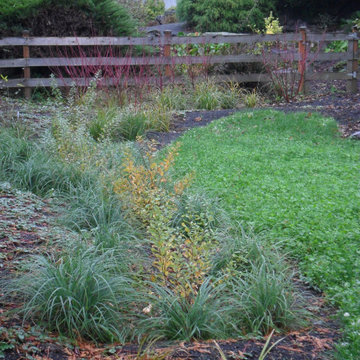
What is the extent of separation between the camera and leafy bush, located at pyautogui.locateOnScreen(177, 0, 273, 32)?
19.8 metres

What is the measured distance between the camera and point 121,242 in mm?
3969

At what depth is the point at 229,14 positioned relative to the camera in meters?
19.9

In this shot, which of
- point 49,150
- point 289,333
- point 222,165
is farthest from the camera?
point 222,165

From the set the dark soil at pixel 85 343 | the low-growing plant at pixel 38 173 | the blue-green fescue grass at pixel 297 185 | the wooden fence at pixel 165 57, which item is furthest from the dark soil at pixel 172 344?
the wooden fence at pixel 165 57

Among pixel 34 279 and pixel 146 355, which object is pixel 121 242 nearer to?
pixel 34 279

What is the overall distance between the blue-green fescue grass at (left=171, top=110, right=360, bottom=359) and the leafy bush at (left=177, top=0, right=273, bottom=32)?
11.4 meters

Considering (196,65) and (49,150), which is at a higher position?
(196,65)

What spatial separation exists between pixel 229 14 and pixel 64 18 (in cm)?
867

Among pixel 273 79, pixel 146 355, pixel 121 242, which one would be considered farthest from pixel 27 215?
pixel 273 79

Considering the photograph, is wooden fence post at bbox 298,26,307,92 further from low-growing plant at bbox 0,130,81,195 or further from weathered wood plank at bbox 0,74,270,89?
low-growing plant at bbox 0,130,81,195

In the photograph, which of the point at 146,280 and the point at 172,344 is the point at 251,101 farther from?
the point at 172,344

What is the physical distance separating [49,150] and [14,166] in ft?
1.86

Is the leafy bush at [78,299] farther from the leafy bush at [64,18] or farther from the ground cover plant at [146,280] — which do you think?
the leafy bush at [64,18]

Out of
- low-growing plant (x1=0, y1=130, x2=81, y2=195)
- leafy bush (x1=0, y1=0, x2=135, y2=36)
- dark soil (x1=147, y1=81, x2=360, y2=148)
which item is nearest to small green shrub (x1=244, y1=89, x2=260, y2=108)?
dark soil (x1=147, y1=81, x2=360, y2=148)
